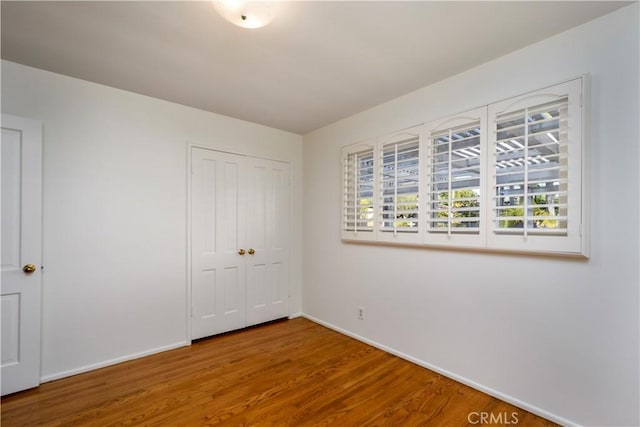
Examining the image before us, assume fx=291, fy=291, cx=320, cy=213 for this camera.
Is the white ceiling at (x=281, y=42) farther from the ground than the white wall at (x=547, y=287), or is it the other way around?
the white ceiling at (x=281, y=42)

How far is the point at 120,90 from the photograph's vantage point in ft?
8.90

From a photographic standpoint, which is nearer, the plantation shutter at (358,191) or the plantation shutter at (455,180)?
the plantation shutter at (455,180)

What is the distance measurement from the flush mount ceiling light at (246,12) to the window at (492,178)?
5.32 ft

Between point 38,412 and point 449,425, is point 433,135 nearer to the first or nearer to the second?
point 449,425

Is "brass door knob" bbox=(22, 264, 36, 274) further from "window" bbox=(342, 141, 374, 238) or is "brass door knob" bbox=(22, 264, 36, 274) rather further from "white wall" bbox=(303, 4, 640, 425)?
"white wall" bbox=(303, 4, 640, 425)

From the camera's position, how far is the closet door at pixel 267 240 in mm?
3596

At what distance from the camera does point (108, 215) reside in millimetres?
2645

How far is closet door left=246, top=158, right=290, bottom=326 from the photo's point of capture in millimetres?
3596

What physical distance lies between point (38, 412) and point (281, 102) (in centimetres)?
310

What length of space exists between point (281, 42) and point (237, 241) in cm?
224

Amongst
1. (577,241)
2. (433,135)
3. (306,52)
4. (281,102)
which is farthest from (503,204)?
(281,102)

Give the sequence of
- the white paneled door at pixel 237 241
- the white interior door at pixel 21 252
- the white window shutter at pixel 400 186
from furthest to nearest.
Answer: the white paneled door at pixel 237 241 < the white window shutter at pixel 400 186 < the white interior door at pixel 21 252

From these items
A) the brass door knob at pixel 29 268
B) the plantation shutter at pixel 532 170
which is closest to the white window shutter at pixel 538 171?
the plantation shutter at pixel 532 170

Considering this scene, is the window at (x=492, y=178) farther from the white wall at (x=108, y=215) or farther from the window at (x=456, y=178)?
the white wall at (x=108, y=215)
